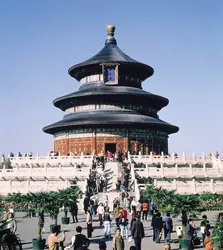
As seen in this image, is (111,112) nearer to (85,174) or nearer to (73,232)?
(85,174)

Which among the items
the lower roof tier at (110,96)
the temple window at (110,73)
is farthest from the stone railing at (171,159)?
the temple window at (110,73)

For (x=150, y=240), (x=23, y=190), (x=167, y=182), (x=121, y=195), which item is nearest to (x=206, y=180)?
(x=167, y=182)

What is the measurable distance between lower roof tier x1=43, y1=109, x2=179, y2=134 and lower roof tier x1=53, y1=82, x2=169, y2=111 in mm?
1568

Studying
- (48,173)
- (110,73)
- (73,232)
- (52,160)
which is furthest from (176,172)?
(110,73)

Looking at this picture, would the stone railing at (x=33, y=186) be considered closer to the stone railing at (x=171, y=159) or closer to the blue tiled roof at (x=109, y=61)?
the stone railing at (x=171, y=159)

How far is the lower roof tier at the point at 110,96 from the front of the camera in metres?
48.1

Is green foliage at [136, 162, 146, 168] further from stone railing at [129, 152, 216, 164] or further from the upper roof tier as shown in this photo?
the upper roof tier

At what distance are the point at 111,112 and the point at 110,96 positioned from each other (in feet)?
6.49

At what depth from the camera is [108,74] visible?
5138cm

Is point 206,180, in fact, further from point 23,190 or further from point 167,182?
point 23,190

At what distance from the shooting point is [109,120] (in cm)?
4541

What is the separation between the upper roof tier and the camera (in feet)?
169

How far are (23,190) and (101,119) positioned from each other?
60.3 ft

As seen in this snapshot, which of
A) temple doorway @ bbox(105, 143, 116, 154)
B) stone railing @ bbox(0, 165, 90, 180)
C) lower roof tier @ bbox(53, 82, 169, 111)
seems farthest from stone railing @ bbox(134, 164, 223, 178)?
lower roof tier @ bbox(53, 82, 169, 111)
